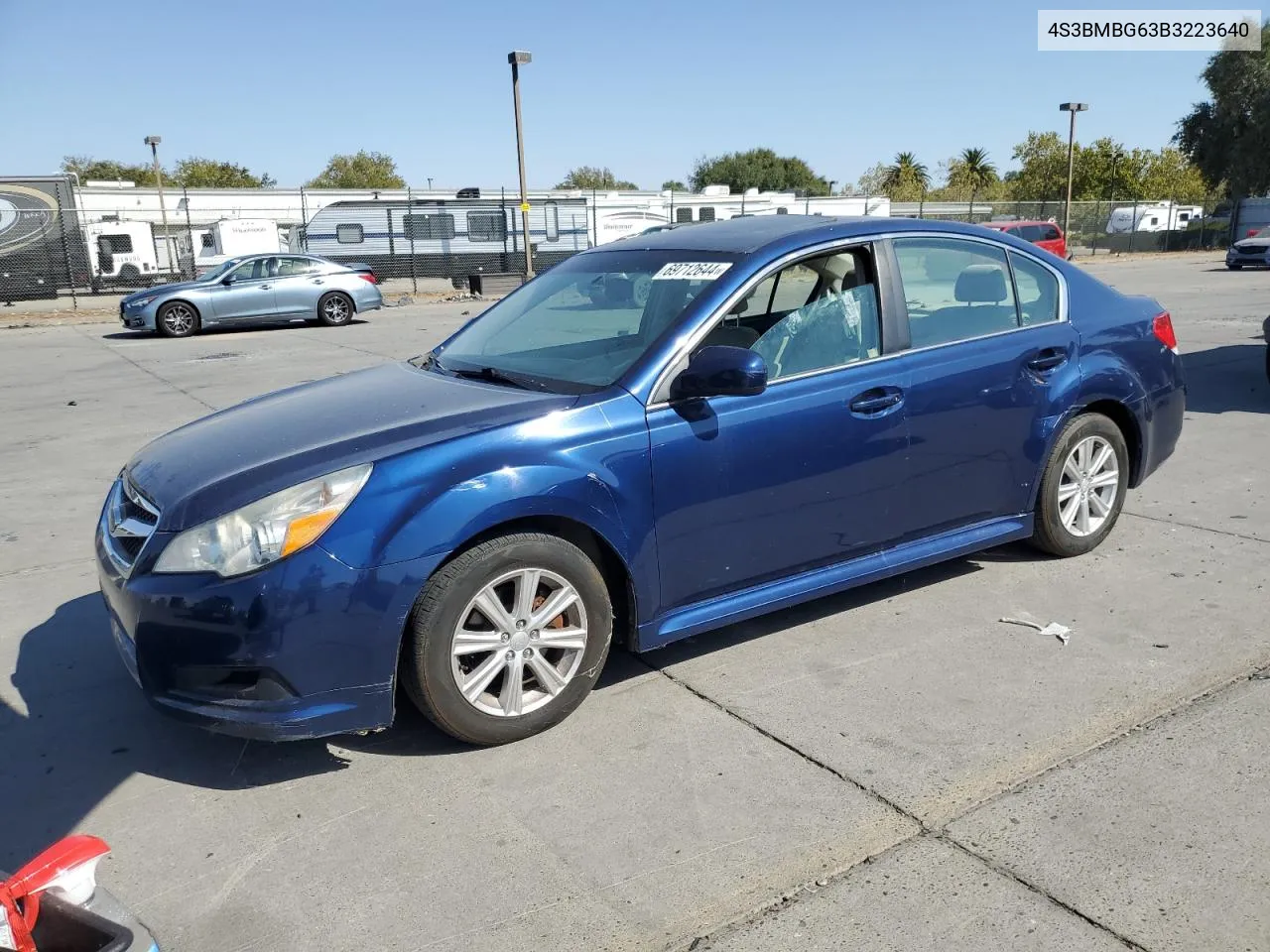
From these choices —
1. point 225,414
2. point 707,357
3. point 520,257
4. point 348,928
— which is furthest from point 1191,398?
point 520,257

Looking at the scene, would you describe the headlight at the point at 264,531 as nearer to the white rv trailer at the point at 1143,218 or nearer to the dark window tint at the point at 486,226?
the dark window tint at the point at 486,226

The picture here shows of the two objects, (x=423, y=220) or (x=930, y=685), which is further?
(x=423, y=220)

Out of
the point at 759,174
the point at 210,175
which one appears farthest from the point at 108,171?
the point at 759,174

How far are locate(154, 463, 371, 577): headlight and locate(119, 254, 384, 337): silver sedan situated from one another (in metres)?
17.4

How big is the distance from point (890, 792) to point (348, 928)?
61.9 inches

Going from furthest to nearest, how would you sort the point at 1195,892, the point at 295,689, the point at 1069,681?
the point at 1069,681, the point at 295,689, the point at 1195,892

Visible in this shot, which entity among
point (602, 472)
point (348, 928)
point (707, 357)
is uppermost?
point (707, 357)

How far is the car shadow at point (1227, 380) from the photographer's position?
9117 millimetres

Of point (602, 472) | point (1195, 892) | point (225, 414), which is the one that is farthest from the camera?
point (225, 414)

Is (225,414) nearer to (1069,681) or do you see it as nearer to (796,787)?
(796,787)

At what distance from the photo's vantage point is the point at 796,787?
319 centimetres

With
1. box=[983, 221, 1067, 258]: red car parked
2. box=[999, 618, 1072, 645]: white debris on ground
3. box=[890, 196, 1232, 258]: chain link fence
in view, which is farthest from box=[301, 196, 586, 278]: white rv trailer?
box=[999, 618, 1072, 645]: white debris on ground

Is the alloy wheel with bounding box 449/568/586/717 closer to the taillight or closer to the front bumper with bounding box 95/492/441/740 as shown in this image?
the front bumper with bounding box 95/492/441/740

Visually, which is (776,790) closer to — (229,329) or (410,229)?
(229,329)
